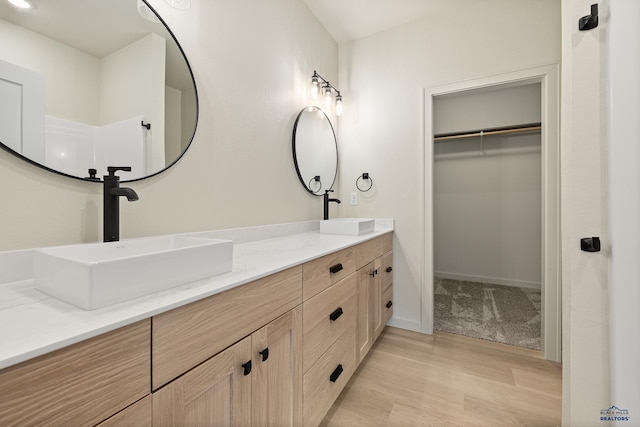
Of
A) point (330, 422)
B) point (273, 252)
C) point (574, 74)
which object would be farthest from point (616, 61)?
point (330, 422)

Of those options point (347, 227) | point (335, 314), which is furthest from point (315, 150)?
point (335, 314)

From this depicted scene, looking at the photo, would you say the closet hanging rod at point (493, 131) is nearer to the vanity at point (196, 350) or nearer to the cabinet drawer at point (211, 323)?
the vanity at point (196, 350)

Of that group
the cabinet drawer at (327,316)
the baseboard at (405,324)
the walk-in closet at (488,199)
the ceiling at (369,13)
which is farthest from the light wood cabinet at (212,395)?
the walk-in closet at (488,199)

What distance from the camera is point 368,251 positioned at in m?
1.79

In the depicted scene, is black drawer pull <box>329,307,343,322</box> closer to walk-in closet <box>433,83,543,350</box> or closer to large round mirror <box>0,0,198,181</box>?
large round mirror <box>0,0,198,181</box>

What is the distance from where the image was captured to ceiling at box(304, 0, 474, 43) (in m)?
2.10

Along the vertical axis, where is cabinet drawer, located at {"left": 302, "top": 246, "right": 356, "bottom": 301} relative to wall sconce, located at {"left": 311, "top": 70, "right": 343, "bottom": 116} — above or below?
below

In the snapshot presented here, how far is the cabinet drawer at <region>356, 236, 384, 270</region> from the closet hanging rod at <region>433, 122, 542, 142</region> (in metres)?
1.95

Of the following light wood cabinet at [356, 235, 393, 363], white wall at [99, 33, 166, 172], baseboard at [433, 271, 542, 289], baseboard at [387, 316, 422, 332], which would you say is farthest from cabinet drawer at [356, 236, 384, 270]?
baseboard at [433, 271, 542, 289]

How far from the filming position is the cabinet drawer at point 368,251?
1.64m

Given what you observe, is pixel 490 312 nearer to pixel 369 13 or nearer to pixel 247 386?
pixel 247 386

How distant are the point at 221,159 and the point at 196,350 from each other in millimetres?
978

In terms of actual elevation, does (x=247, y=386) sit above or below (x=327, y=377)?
above

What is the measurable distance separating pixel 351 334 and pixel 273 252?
70 centimetres
